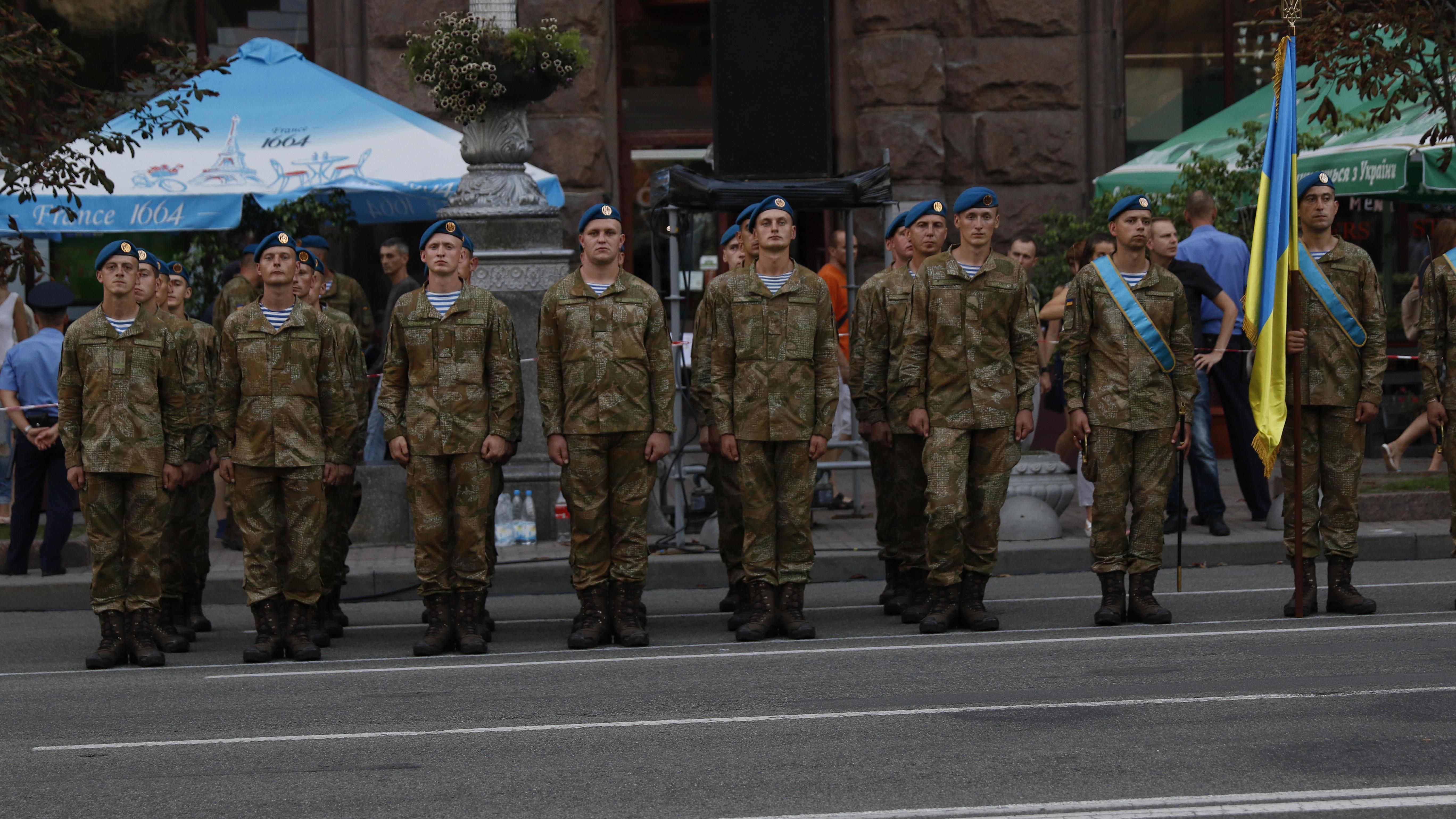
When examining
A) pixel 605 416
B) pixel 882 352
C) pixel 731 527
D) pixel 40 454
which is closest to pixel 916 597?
pixel 731 527

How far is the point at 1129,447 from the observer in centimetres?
896

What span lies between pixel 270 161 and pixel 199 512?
473cm

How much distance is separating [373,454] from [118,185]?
2881 mm

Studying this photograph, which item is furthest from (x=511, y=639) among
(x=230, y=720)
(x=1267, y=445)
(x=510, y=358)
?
(x=1267, y=445)

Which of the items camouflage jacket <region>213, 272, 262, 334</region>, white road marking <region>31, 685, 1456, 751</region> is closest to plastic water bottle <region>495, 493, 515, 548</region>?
camouflage jacket <region>213, 272, 262, 334</region>

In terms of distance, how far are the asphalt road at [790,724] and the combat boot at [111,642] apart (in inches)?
5.9

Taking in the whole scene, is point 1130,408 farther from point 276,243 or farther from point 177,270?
point 177,270

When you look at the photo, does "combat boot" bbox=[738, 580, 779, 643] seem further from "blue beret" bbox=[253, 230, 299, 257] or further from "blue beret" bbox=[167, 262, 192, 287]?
"blue beret" bbox=[167, 262, 192, 287]

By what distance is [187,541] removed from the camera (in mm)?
9875

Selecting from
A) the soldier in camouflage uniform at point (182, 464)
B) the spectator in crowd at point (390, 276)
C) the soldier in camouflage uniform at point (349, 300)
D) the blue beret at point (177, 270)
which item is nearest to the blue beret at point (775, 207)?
the soldier in camouflage uniform at point (182, 464)

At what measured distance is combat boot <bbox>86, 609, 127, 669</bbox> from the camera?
876cm

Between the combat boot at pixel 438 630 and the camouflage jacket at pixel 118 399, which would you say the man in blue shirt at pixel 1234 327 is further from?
the camouflage jacket at pixel 118 399

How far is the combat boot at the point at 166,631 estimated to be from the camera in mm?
9023

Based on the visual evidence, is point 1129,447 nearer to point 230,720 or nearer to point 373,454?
point 230,720
